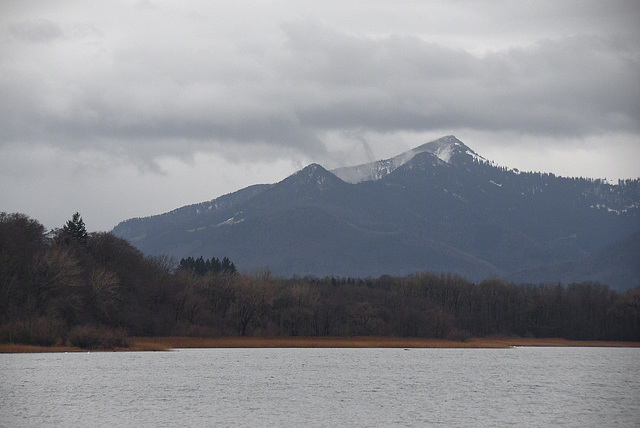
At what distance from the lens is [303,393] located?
7069 cm

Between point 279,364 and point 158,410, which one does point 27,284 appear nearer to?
point 279,364

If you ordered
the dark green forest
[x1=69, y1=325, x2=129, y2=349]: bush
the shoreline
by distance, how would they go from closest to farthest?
[x1=69, y1=325, x2=129, y2=349]: bush → the dark green forest → the shoreline

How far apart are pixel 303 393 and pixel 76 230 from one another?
8858 cm

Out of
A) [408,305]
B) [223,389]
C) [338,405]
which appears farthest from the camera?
[408,305]

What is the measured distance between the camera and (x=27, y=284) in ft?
393

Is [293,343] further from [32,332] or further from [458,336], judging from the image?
[32,332]

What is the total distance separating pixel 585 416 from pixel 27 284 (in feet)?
289

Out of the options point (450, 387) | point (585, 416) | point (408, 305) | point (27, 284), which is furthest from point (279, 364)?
point (408, 305)

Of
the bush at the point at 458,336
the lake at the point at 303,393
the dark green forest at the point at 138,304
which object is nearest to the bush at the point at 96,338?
the dark green forest at the point at 138,304

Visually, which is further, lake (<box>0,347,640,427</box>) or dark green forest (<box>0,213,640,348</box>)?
dark green forest (<box>0,213,640,348</box>)

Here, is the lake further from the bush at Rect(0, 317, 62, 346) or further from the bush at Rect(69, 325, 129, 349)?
the bush at Rect(69, 325, 129, 349)

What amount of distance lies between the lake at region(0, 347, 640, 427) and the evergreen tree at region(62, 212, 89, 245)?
1504 inches

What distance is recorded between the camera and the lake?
181 ft

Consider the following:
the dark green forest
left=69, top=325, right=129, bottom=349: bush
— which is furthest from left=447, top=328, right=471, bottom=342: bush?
left=69, top=325, right=129, bottom=349: bush
